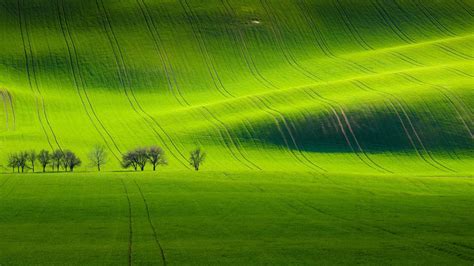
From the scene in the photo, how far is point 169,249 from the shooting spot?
30.5 m

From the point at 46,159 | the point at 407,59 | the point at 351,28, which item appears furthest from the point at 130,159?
the point at 351,28

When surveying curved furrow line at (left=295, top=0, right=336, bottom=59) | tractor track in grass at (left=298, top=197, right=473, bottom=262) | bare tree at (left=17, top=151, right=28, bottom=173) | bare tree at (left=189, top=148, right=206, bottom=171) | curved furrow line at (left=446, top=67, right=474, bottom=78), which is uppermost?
curved furrow line at (left=295, top=0, right=336, bottom=59)

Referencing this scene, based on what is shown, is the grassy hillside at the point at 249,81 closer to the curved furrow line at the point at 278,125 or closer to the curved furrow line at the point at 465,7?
the curved furrow line at the point at 278,125

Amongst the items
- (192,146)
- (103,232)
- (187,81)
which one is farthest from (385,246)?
(187,81)

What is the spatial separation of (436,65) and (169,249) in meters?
85.4

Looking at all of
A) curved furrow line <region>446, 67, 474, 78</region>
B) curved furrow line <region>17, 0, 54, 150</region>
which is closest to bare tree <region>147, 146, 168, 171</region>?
curved furrow line <region>17, 0, 54, 150</region>

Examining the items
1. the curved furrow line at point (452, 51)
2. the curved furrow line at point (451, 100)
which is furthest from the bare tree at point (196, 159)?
the curved furrow line at point (452, 51)

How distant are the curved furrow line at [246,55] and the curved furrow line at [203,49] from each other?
16.2 feet

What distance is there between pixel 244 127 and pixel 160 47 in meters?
38.8

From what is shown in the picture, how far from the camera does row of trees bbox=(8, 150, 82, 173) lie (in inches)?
2886

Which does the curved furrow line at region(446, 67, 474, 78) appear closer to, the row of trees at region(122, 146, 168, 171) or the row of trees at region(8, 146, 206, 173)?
the row of trees at region(8, 146, 206, 173)

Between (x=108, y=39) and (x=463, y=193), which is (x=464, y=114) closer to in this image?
(x=463, y=193)

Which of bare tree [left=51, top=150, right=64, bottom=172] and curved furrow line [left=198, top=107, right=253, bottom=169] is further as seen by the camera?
curved furrow line [left=198, top=107, right=253, bottom=169]

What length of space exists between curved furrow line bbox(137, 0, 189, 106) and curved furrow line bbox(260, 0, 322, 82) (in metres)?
17.3
